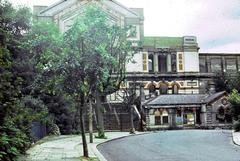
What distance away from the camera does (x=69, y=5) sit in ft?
239

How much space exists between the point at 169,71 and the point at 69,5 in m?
19.3

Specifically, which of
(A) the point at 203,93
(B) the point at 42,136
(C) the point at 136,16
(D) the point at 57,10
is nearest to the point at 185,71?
(A) the point at 203,93

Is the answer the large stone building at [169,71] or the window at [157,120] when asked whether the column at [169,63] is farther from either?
the window at [157,120]

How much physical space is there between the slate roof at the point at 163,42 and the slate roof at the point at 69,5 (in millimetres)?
6147

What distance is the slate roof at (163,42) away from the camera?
7862 centimetres

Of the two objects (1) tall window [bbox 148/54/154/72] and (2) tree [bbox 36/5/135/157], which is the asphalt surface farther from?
(1) tall window [bbox 148/54/154/72]

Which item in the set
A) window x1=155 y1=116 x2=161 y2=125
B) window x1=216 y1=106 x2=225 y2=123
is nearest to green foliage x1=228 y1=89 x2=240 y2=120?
window x1=155 y1=116 x2=161 y2=125

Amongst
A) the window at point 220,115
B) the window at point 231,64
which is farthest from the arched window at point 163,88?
the window at point 231,64

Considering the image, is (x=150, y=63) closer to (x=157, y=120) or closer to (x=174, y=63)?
(x=174, y=63)

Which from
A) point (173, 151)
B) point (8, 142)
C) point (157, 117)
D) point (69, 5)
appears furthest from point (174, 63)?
point (8, 142)

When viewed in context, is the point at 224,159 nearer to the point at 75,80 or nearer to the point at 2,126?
the point at 75,80

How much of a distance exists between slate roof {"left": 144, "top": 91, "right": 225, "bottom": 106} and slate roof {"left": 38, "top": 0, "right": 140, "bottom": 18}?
51.8 feet

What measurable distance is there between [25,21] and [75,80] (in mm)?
17345

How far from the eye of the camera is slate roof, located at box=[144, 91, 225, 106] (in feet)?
208
